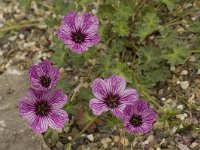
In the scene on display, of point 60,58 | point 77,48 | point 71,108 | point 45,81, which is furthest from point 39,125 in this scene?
point 60,58

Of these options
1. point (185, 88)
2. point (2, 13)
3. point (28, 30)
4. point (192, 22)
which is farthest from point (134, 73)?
point (2, 13)

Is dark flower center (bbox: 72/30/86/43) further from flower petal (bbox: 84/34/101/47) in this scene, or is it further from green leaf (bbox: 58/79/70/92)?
green leaf (bbox: 58/79/70/92)

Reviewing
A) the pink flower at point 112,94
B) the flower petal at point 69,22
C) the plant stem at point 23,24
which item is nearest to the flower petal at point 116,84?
the pink flower at point 112,94

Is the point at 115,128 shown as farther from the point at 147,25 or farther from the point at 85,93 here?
the point at 147,25

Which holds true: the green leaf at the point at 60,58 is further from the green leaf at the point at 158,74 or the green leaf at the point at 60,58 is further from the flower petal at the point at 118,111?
the flower petal at the point at 118,111

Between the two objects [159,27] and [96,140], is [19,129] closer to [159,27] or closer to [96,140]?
[96,140]

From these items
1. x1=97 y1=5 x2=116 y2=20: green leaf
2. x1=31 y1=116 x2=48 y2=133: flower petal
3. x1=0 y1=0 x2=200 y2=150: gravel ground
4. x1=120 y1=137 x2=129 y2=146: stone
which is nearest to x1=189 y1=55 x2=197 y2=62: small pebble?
x1=0 y1=0 x2=200 y2=150: gravel ground
